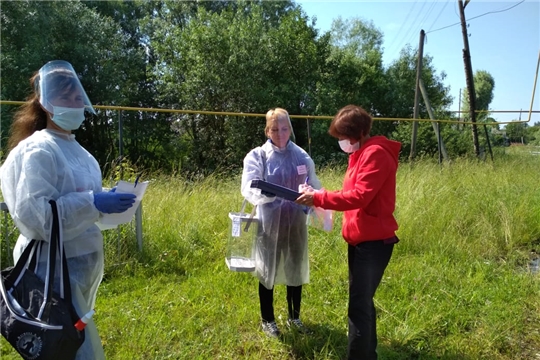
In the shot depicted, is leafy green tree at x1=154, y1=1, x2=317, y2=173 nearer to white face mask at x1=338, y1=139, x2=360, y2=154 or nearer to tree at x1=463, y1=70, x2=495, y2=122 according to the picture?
white face mask at x1=338, y1=139, x2=360, y2=154

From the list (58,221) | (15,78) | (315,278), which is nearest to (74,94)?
(58,221)

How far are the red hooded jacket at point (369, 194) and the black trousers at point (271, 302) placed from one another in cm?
92

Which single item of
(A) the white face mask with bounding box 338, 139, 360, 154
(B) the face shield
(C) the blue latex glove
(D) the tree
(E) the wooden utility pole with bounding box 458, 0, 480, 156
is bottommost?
(C) the blue latex glove

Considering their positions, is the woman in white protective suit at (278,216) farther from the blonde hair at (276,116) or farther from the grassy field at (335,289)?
the grassy field at (335,289)

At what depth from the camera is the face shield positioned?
1899mm

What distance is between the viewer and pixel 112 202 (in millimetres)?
1851

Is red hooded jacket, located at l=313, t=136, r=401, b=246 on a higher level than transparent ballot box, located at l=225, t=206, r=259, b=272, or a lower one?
higher

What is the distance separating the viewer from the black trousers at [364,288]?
8.14ft

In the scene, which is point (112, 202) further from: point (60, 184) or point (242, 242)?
point (242, 242)

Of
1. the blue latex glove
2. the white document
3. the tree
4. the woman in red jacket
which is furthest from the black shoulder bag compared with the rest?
the tree

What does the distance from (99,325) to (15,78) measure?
1424cm

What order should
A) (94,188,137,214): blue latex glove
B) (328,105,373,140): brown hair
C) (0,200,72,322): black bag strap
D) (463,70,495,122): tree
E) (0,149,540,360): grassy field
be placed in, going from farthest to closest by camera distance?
(463,70,495,122): tree, (0,149,540,360): grassy field, (328,105,373,140): brown hair, (94,188,137,214): blue latex glove, (0,200,72,322): black bag strap

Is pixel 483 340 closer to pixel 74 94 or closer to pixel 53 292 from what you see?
pixel 53 292

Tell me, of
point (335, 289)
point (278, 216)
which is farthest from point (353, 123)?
point (335, 289)
